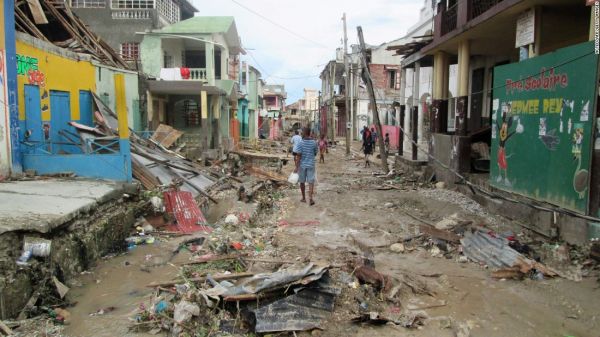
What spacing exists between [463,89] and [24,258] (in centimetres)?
1124

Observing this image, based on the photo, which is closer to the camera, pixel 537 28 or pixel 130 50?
pixel 537 28

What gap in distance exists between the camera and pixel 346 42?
28297mm

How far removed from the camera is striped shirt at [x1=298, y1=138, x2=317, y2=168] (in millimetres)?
10414

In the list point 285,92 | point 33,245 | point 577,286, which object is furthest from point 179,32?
point 285,92

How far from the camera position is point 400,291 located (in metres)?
5.25

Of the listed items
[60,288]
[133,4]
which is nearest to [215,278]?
[60,288]

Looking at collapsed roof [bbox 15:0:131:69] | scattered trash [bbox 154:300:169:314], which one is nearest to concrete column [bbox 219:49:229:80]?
collapsed roof [bbox 15:0:131:69]

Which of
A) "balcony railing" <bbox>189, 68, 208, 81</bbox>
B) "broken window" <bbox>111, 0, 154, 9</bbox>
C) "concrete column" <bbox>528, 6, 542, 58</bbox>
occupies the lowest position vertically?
"concrete column" <bbox>528, 6, 542, 58</bbox>

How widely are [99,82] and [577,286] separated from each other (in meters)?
13.3

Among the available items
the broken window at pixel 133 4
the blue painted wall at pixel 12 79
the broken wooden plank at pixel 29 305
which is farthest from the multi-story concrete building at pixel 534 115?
the broken window at pixel 133 4

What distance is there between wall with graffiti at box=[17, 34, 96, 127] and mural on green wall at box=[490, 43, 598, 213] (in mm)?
9780

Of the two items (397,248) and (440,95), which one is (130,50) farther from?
(397,248)

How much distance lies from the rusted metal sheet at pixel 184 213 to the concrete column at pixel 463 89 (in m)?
7.38

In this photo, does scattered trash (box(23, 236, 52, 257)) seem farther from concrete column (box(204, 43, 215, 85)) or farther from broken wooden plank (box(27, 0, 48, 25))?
concrete column (box(204, 43, 215, 85))
